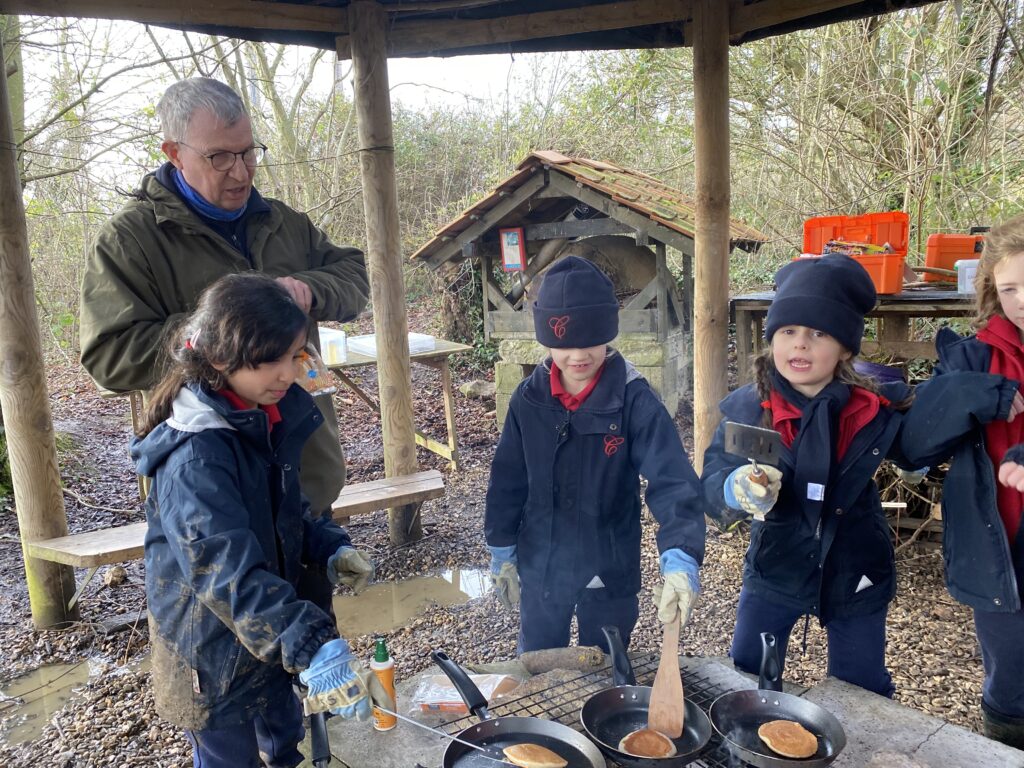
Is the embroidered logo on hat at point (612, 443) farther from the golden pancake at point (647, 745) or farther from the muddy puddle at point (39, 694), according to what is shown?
the muddy puddle at point (39, 694)

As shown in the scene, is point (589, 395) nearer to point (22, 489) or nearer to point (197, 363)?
point (197, 363)

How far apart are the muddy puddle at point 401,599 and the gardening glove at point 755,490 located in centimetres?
283

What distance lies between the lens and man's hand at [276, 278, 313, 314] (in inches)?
94.6

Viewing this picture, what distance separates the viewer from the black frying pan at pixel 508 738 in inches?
67.9

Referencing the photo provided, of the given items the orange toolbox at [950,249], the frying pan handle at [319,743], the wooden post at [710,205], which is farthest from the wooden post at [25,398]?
the orange toolbox at [950,249]

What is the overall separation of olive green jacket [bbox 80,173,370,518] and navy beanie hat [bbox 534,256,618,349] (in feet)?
Result: 2.61

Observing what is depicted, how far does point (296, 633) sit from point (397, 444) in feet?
11.5

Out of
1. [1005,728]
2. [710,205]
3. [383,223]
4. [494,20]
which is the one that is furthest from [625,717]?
[494,20]

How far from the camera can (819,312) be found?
7.29 feet

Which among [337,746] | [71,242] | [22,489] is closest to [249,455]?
[337,746]

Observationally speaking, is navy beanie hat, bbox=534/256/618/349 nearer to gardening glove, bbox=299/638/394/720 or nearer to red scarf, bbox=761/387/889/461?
red scarf, bbox=761/387/889/461

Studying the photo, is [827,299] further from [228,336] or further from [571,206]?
[571,206]

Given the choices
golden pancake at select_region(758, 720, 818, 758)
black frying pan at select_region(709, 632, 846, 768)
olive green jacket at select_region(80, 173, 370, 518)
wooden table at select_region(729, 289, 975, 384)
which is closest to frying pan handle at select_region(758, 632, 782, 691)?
black frying pan at select_region(709, 632, 846, 768)

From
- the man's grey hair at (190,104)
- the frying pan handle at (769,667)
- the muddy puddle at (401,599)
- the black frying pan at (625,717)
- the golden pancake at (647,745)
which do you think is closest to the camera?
the golden pancake at (647,745)
